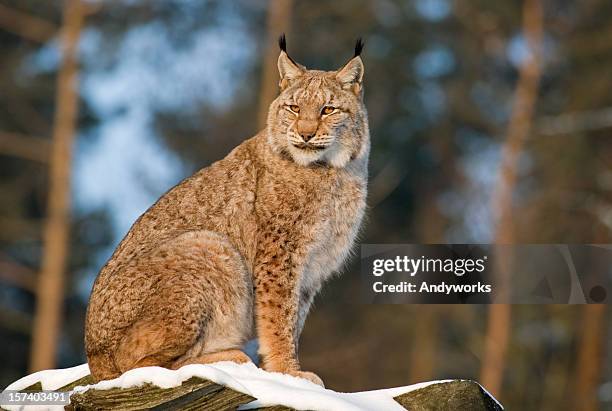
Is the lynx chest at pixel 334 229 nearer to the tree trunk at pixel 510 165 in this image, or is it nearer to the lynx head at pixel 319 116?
the lynx head at pixel 319 116

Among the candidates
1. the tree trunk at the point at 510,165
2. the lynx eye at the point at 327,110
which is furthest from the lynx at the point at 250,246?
the tree trunk at the point at 510,165

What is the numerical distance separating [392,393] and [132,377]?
1.88m

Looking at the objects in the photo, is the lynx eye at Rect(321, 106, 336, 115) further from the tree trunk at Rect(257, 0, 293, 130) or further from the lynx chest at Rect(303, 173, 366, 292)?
the tree trunk at Rect(257, 0, 293, 130)

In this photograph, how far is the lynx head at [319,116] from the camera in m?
7.92

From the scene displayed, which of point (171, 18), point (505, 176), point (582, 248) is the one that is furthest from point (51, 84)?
point (582, 248)

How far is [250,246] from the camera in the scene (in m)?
7.91

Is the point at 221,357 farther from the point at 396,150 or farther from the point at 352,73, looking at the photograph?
the point at 396,150

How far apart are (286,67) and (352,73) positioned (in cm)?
54

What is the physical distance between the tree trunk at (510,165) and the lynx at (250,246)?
47.7ft

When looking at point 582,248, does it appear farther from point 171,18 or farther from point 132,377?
point 132,377

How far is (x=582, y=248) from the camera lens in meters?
24.1

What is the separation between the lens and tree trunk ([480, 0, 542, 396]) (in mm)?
22500

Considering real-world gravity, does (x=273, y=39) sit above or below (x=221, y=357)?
above

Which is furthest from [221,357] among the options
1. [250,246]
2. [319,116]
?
[319,116]
